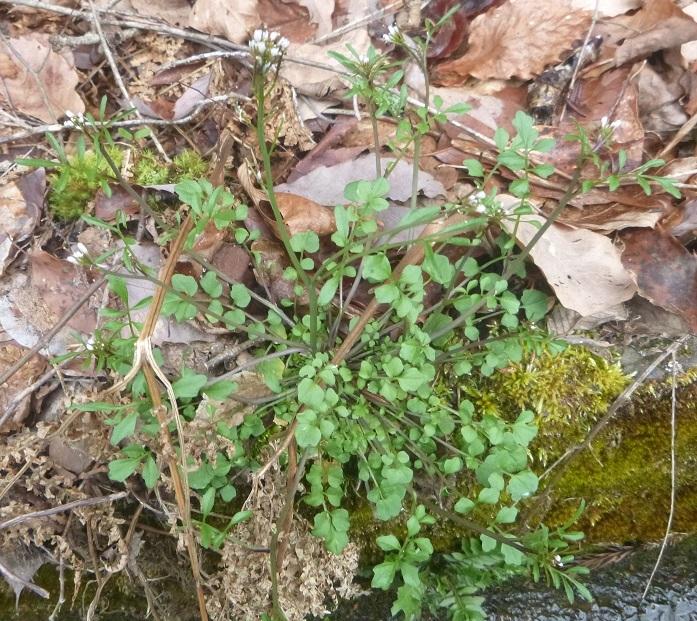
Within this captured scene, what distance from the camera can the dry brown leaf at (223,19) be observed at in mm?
2266

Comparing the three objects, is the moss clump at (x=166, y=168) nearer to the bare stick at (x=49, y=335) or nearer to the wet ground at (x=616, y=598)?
the bare stick at (x=49, y=335)

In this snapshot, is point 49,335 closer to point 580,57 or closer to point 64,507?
point 64,507

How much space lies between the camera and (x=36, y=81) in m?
2.23

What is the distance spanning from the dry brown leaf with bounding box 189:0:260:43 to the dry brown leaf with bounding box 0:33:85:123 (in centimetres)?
51

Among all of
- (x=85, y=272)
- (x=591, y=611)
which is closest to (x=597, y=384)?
(x=591, y=611)

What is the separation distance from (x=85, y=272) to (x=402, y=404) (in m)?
1.15

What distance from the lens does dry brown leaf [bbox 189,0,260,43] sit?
2266 mm

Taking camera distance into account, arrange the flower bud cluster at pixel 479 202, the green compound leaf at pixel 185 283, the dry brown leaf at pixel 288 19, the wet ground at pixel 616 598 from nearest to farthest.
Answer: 1. the flower bud cluster at pixel 479 202
2. the green compound leaf at pixel 185 283
3. the wet ground at pixel 616 598
4. the dry brown leaf at pixel 288 19

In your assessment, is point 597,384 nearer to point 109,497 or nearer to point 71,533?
point 109,497

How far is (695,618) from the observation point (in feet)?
6.82

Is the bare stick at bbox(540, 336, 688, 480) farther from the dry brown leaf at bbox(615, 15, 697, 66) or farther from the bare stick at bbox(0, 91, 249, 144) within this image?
the bare stick at bbox(0, 91, 249, 144)

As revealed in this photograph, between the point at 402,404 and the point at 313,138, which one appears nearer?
the point at 402,404

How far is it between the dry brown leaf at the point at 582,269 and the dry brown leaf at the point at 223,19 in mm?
1155

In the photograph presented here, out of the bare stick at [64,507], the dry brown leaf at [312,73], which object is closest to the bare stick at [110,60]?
the dry brown leaf at [312,73]
